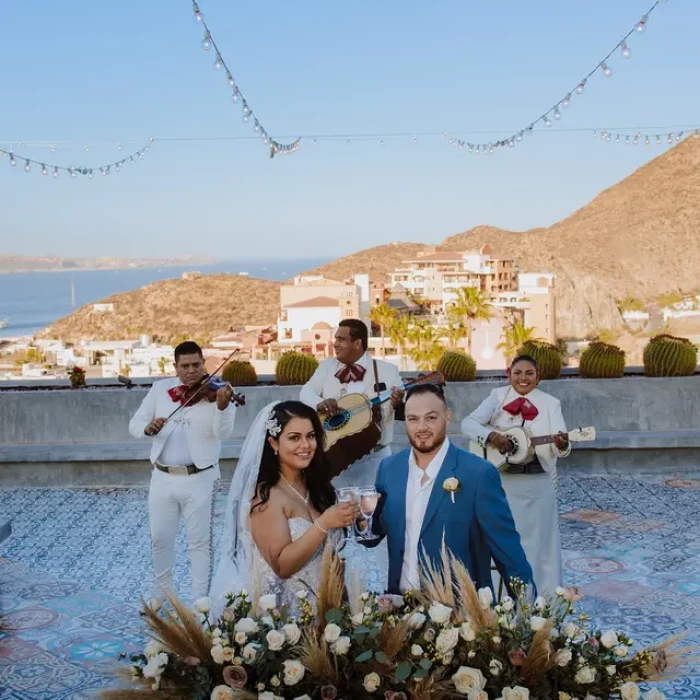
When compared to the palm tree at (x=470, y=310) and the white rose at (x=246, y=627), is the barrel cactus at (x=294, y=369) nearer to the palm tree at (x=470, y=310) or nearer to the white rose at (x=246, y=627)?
the white rose at (x=246, y=627)

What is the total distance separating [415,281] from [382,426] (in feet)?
264

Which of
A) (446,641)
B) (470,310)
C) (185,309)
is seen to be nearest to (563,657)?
(446,641)

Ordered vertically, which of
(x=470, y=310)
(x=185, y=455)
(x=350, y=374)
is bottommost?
(x=185, y=455)

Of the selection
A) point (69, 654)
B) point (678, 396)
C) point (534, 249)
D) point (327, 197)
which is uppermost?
point (327, 197)

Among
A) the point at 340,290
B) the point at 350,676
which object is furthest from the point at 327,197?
the point at 350,676

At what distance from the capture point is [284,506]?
334 centimetres

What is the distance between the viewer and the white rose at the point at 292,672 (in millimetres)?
2584

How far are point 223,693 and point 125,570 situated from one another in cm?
489

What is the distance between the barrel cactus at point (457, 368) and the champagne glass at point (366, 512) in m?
7.65

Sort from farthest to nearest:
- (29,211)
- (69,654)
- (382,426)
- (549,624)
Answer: (29,211) → (382,426) → (69,654) → (549,624)

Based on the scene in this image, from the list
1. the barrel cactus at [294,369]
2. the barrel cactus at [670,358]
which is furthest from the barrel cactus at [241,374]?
the barrel cactus at [670,358]

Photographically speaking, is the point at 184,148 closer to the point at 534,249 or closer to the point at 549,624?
the point at 534,249

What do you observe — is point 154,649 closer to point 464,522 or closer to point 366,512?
point 366,512

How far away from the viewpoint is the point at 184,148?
10006 cm
